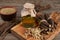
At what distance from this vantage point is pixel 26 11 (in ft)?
2.68

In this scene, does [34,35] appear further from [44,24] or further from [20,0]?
[20,0]

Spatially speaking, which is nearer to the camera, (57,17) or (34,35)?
(34,35)

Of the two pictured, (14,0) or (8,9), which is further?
(14,0)

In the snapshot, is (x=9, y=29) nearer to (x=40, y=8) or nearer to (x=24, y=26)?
(x=24, y=26)

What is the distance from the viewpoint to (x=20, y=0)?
44.2 inches

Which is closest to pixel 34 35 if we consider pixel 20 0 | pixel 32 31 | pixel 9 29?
pixel 32 31

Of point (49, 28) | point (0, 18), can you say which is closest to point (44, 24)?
point (49, 28)

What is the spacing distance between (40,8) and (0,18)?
0.77 ft

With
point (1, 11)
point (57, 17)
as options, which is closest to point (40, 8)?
point (57, 17)

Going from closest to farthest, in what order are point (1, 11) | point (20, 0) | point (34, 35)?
1. point (34, 35)
2. point (1, 11)
3. point (20, 0)

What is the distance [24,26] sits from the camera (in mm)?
851

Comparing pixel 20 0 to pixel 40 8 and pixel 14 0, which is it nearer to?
pixel 14 0

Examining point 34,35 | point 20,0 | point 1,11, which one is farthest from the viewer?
point 20,0

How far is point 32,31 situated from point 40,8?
8.6 inches
